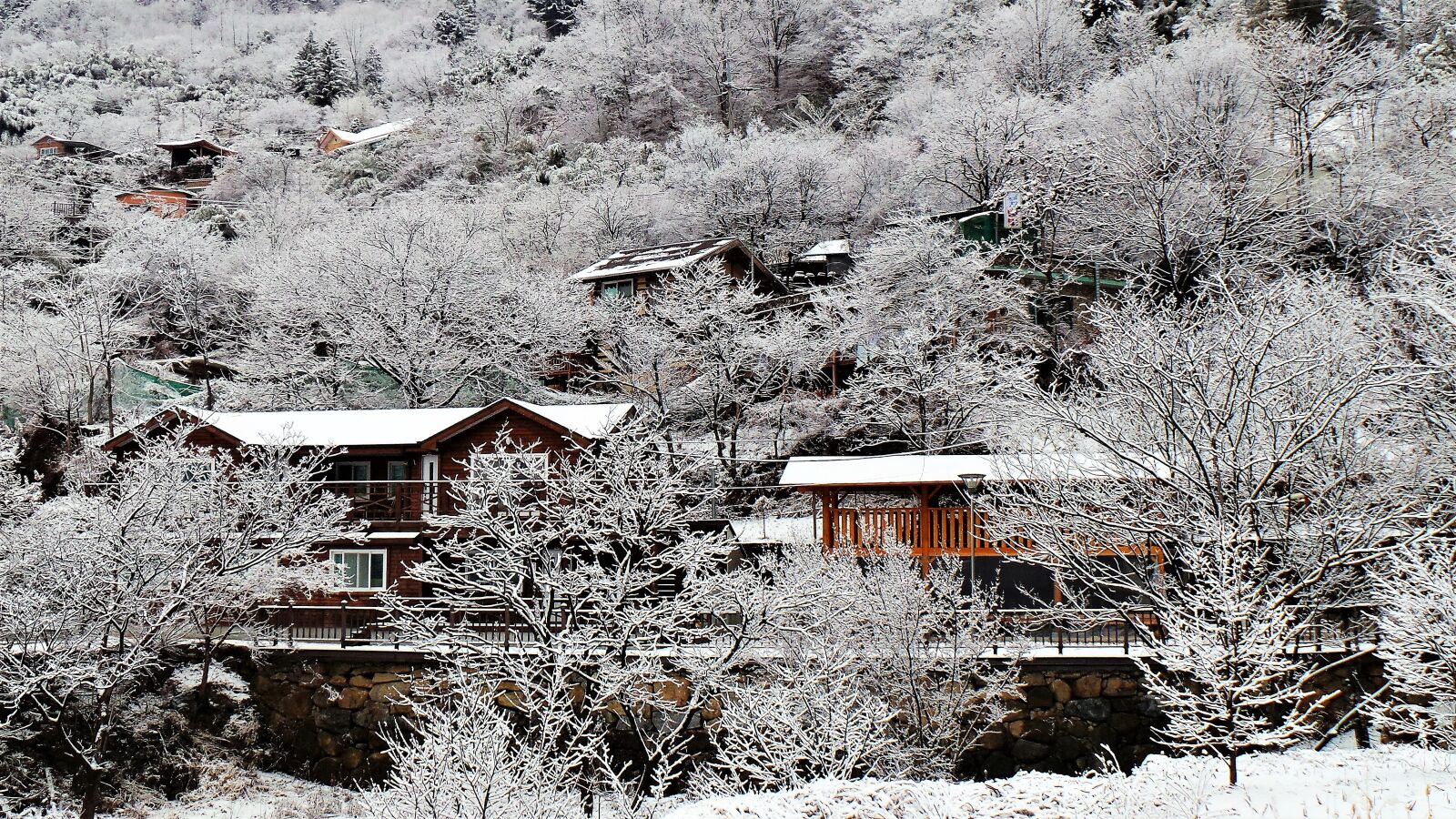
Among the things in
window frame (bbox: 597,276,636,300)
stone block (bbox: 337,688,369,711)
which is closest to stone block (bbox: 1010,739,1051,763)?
stone block (bbox: 337,688,369,711)

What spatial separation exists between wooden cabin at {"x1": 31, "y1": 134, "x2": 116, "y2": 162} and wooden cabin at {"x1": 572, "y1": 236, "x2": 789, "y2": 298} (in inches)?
2503

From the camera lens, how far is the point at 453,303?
3612cm

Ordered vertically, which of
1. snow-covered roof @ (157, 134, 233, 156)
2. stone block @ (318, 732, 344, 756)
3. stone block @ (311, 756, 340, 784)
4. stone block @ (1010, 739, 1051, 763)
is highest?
snow-covered roof @ (157, 134, 233, 156)

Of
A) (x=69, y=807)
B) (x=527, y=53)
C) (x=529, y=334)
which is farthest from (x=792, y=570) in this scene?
(x=527, y=53)

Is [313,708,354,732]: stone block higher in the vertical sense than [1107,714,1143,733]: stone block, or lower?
lower

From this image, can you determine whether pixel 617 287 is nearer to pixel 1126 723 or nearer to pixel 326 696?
pixel 326 696

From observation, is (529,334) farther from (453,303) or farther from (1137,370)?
(1137,370)

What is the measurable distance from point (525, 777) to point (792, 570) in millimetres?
7573

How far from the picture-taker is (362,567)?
2456 centimetres

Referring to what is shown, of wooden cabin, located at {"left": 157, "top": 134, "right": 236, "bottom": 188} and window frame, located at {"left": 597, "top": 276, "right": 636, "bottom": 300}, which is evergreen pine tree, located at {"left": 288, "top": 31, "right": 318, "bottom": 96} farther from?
window frame, located at {"left": 597, "top": 276, "right": 636, "bottom": 300}

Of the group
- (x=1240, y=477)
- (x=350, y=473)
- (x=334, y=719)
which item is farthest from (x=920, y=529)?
(x=350, y=473)

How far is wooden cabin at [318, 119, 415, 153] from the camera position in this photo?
251 ft

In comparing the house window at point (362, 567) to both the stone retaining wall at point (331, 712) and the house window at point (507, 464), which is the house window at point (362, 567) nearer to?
the stone retaining wall at point (331, 712)

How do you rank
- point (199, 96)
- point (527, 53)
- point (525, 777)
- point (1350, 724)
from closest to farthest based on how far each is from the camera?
point (525, 777) < point (1350, 724) < point (527, 53) < point (199, 96)
